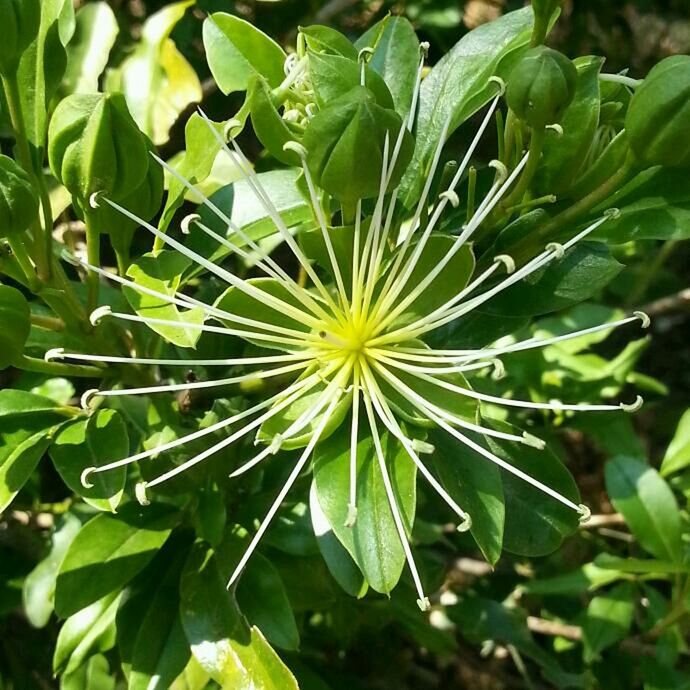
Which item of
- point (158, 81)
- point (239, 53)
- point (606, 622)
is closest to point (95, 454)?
point (239, 53)

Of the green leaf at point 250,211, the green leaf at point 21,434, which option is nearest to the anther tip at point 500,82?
the green leaf at point 250,211

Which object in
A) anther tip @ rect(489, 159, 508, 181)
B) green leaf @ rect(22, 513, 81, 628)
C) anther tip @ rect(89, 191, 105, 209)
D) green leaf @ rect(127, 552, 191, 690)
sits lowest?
green leaf @ rect(22, 513, 81, 628)

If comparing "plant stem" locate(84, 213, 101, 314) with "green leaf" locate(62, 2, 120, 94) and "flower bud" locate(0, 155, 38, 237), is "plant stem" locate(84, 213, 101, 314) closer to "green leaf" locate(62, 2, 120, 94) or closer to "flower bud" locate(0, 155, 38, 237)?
"flower bud" locate(0, 155, 38, 237)

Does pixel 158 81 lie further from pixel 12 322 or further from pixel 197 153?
pixel 12 322

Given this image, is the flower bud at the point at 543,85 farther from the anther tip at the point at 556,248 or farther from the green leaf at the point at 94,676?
the green leaf at the point at 94,676

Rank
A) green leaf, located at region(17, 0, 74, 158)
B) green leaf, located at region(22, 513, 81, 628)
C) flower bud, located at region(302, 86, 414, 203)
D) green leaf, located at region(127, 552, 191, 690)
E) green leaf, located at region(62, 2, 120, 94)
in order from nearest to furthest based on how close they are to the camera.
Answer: flower bud, located at region(302, 86, 414, 203) → green leaf, located at region(17, 0, 74, 158) → green leaf, located at region(127, 552, 191, 690) → green leaf, located at region(22, 513, 81, 628) → green leaf, located at region(62, 2, 120, 94)

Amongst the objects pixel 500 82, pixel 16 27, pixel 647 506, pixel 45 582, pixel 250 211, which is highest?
pixel 16 27

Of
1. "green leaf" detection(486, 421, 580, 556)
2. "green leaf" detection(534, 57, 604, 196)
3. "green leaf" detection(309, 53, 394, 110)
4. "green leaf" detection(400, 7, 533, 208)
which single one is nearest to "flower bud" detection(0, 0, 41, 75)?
"green leaf" detection(309, 53, 394, 110)

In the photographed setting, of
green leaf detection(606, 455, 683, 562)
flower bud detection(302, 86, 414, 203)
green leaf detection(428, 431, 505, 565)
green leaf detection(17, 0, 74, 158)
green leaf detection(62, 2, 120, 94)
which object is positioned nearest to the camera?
flower bud detection(302, 86, 414, 203)
